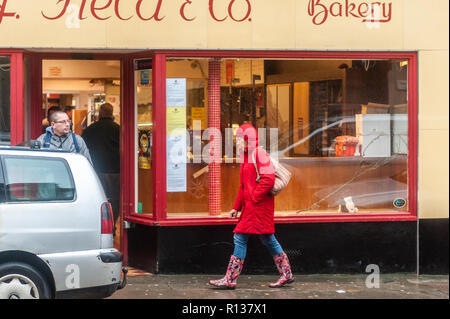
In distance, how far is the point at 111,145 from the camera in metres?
10.5

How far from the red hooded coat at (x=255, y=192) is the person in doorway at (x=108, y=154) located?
7.96ft

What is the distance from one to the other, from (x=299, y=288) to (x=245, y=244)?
0.88m

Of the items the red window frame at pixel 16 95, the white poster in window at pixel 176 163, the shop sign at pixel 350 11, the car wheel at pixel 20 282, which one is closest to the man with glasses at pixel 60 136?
the red window frame at pixel 16 95

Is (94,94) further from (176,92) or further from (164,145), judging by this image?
(164,145)

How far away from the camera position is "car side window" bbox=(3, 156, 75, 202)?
663cm

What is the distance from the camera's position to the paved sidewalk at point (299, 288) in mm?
8516

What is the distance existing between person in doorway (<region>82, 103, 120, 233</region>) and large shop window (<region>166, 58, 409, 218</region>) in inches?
48.7

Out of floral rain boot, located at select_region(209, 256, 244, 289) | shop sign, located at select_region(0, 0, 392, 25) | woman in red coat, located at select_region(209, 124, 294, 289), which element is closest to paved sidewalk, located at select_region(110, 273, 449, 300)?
floral rain boot, located at select_region(209, 256, 244, 289)

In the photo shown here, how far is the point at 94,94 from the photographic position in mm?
11172

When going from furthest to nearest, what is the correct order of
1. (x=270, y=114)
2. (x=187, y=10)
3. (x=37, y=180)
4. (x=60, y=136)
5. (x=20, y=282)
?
1. (x=270, y=114)
2. (x=187, y=10)
3. (x=60, y=136)
4. (x=37, y=180)
5. (x=20, y=282)

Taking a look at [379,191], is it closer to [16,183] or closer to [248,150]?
[248,150]

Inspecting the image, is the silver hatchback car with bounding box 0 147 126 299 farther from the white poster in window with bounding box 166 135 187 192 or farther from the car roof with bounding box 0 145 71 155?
the white poster in window with bounding box 166 135 187 192

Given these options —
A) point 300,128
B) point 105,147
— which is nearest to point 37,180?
point 105,147
